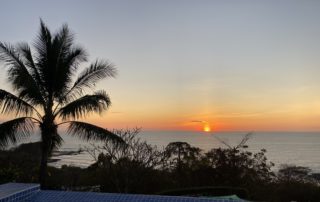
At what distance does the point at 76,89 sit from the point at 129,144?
2425 millimetres

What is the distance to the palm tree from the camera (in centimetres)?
919

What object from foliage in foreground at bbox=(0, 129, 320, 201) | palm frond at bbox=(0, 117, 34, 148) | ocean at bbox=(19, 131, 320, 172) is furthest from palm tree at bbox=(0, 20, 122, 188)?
foliage in foreground at bbox=(0, 129, 320, 201)

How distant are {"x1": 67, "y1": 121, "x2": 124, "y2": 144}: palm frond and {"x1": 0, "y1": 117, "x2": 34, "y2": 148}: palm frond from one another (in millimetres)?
1003

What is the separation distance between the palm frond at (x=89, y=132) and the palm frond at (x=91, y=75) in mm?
822

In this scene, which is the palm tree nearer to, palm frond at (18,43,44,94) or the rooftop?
palm frond at (18,43,44,94)

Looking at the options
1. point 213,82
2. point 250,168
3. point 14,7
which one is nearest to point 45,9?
point 14,7

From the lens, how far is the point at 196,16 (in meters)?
11.4

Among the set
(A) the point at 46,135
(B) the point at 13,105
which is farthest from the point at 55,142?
(B) the point at 13,105

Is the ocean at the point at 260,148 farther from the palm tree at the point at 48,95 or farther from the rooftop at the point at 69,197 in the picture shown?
the rooftop at the point at 69,197

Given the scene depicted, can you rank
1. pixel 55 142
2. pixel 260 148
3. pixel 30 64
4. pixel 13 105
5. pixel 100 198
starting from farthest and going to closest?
pixel 260 148 → pixel 55 142 → pixel 30 64 → pixel 13 105 → pixel 100 198

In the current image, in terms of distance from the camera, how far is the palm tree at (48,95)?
30.1 feet

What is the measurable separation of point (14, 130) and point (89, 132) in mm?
1786

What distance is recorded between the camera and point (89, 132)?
9539mm

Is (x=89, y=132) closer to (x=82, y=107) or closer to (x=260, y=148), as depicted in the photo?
(x=82, y=107)
